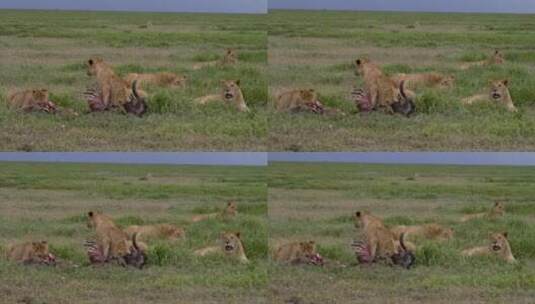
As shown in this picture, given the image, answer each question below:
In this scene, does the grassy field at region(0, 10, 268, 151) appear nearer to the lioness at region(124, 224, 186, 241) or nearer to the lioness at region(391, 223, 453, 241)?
the lioness at region(124, 224, 186, 241)

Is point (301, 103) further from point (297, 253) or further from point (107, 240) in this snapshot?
point (107, 240)

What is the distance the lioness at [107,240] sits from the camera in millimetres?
7277

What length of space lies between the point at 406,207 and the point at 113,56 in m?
2.37

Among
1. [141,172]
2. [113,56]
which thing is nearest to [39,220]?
[141,172]

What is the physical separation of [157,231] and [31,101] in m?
1.27

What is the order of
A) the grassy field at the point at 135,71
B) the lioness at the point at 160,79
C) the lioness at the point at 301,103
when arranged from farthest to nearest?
the lioness at the point at 160,79 → the lioness at the point at 301,103 → the grassy field at the point at 135,71

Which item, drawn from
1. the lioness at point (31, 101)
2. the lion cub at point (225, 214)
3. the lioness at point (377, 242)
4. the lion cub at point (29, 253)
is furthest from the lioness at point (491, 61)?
the lion cub at point (29, 253)

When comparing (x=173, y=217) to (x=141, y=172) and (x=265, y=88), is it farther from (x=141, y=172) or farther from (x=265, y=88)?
(x=265, y=88)

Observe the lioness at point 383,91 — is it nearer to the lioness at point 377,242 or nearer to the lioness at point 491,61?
the lioness at point 491,61

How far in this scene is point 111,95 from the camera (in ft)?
23.7

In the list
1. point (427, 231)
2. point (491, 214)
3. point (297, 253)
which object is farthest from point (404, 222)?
point (297, 253)

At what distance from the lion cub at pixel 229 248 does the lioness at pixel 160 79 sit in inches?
44.3

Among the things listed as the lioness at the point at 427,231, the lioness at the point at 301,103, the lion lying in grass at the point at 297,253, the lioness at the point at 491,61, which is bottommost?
the lion lying in grass at the point at 297,253

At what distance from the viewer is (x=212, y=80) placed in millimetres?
7309
